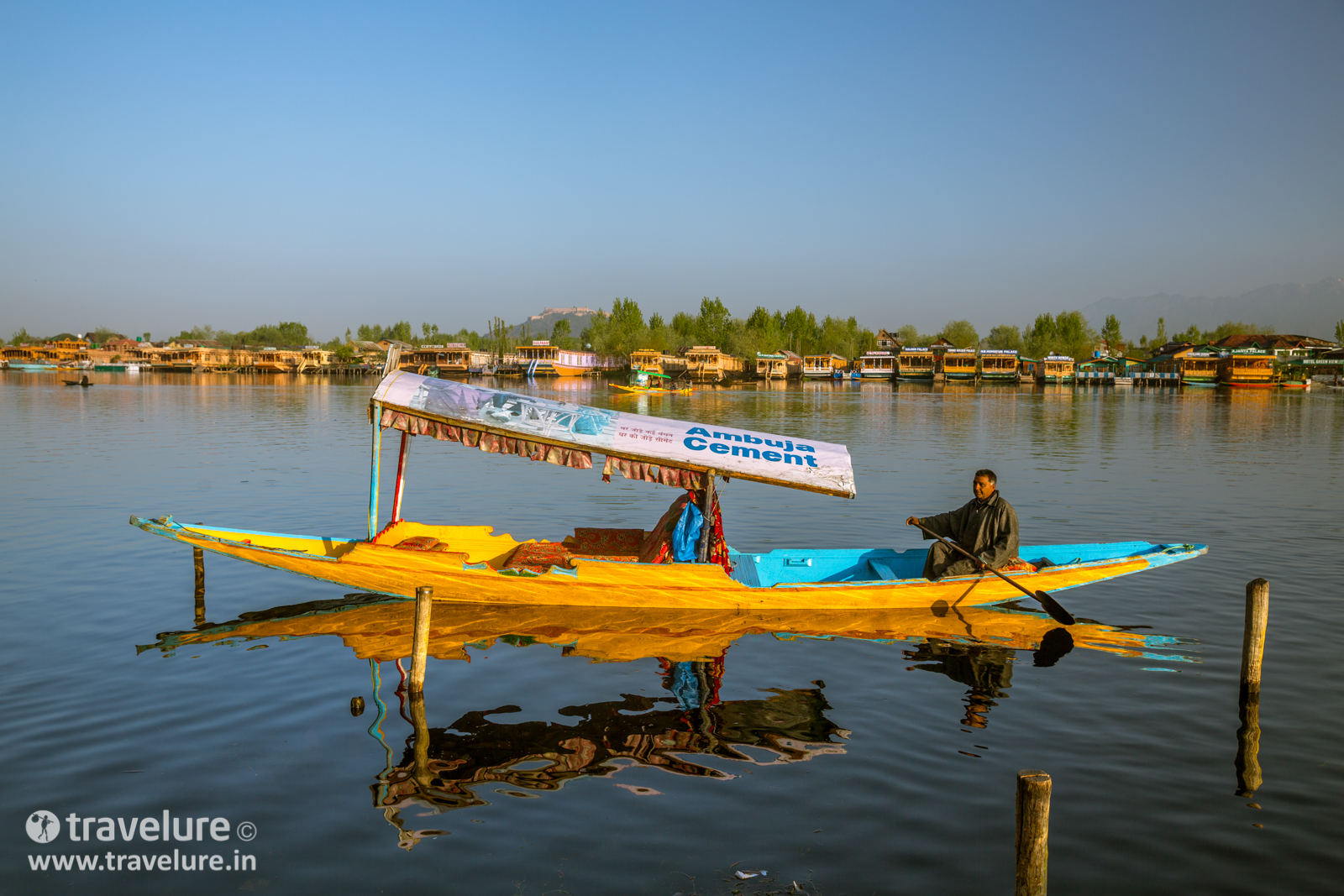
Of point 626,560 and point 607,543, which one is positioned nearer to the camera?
point 626,560

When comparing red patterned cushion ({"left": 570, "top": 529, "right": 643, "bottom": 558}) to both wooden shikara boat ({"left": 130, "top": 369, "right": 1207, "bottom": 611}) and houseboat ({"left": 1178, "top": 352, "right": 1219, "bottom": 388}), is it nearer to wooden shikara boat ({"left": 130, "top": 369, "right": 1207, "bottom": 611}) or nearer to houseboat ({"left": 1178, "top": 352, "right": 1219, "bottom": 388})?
wooden shikara boat ({"left": 130, "top": 369, "right": 1207, "bottom": 611})

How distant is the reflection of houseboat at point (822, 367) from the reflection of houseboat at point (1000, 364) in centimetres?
2072

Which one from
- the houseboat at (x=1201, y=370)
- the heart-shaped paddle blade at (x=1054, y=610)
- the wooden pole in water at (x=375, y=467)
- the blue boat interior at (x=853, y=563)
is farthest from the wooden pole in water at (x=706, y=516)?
the houseboat at (x=1201, y=370)

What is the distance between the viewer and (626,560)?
440 inches

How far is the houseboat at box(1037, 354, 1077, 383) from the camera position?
10144 cm

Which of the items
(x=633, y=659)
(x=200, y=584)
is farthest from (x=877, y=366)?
(x=200, y=584)

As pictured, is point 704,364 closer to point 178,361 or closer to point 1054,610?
point 178,361

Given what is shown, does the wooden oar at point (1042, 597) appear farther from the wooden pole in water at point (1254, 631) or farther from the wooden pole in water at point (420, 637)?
the wooden pole in water at point (420, 637)

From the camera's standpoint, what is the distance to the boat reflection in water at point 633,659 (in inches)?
278

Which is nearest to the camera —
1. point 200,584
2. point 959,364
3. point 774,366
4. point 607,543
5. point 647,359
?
point 200,584

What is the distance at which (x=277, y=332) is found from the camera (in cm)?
A: 18688

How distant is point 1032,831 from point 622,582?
22.1ft

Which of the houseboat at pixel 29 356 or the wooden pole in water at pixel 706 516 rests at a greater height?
the houseboat at pixel 29 356

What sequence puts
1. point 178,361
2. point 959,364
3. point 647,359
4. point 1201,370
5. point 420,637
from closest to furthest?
point 420,637
point 1201,370
point 959,364
point 647,359
point 178,361
